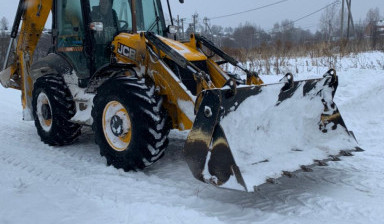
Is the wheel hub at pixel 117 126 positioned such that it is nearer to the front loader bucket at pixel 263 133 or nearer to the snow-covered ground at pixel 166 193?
the snow-covered ground at pixel 166 193

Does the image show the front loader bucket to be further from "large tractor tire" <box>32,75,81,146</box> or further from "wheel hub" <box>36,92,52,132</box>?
"wheel hub" <box>36,92,52,132</box>

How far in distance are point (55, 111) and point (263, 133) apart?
3.28 metres

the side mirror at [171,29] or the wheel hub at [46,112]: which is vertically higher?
the side mirror at [171,29]

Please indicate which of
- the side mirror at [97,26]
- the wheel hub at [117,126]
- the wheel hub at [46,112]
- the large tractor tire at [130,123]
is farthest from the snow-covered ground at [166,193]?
the side mirror at [97,26]

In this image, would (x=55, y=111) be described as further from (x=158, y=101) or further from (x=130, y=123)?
(x=158, y=101)

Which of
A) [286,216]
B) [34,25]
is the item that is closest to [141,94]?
[286,216]

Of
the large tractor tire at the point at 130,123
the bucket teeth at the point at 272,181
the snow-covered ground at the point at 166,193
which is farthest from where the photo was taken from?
the large tractor tire at the point at 130,123

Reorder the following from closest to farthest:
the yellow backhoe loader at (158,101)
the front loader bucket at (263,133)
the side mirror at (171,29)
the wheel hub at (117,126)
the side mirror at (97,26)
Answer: the front loader bucket at (263,133)
the yellow backhoe loader at (158,101)
the wheel hub at (117,126)
the side mirror at (97,26)
the side mirror at (171,29)

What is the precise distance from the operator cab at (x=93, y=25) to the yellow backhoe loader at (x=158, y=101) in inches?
0.6

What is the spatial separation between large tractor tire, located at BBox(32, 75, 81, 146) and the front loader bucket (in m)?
2.72

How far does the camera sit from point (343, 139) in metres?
4.38

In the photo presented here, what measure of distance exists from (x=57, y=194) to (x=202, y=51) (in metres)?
2.79

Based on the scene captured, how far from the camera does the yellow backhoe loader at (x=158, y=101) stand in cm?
360

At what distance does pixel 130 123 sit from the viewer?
4.38 meters
